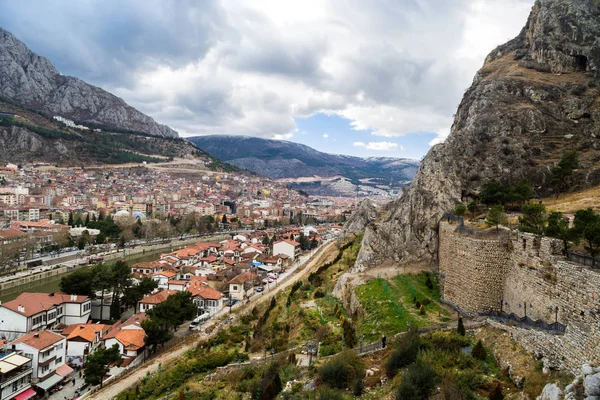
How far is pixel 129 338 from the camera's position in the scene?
22953mm

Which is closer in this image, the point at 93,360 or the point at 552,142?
the point at 93,360

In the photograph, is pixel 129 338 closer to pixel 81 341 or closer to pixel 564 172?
pixel 81 341

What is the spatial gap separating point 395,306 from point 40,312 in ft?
74.7

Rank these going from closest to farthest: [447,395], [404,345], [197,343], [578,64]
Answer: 1. [447,395]
2. [404,345]
3. [197,343]
4. [578,64]

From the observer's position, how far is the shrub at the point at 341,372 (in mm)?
10914

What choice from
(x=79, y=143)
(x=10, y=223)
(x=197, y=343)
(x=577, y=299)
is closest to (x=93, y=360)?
(x=197, y=343)

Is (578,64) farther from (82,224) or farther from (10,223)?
(10,223)

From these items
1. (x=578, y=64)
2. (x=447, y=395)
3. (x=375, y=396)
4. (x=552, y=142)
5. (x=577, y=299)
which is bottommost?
(x=375, y=396)

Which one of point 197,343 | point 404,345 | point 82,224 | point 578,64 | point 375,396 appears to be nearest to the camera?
point 375,396

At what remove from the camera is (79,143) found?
437ft

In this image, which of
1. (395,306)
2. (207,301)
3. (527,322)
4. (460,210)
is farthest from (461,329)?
(207,301)

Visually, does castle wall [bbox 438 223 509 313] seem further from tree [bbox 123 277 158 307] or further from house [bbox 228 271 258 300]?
tree [bbox 123 277 158 307]

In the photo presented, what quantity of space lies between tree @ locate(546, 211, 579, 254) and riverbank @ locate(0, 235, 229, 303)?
1569 inches

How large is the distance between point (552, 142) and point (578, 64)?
11.4 m
